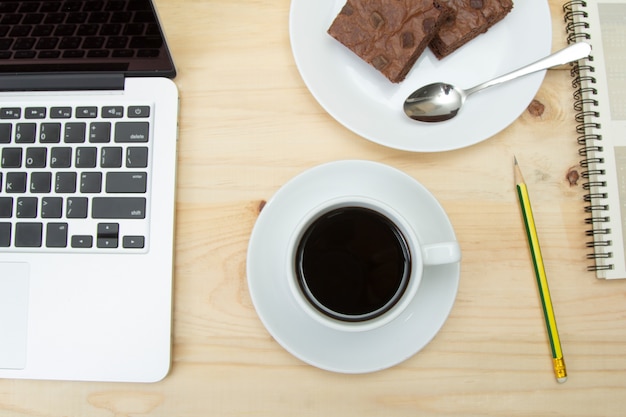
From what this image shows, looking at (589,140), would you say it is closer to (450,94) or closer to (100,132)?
(450,94)

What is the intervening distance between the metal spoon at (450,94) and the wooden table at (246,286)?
0.05 m

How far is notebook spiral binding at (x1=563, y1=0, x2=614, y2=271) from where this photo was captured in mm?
696

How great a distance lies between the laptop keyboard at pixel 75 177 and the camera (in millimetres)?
663

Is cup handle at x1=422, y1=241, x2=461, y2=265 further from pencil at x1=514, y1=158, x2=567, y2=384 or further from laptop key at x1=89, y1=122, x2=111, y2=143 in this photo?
laptop key at x1=89, y1=122, x2=111, y2=143

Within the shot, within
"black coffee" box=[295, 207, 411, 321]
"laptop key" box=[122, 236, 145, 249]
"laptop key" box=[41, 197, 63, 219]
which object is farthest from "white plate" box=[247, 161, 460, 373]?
"laptop key" box=[41, 197, 63, 219]

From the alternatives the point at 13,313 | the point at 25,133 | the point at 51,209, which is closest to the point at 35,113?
the point at 25,133

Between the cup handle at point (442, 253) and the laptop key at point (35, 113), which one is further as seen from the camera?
the laptop key at point (35, 113)

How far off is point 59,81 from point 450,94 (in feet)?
1.68

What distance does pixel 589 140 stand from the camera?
71 centimetres

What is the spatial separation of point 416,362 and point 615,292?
0.28 metres

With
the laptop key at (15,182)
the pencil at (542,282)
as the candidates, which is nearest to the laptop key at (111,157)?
the laptop key at (15,182)

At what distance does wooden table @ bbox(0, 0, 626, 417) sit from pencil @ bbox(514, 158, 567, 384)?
0.5 inches

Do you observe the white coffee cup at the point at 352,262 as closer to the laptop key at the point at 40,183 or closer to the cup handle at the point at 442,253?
the cup handle at the point at 442,253

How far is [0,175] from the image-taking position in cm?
67
